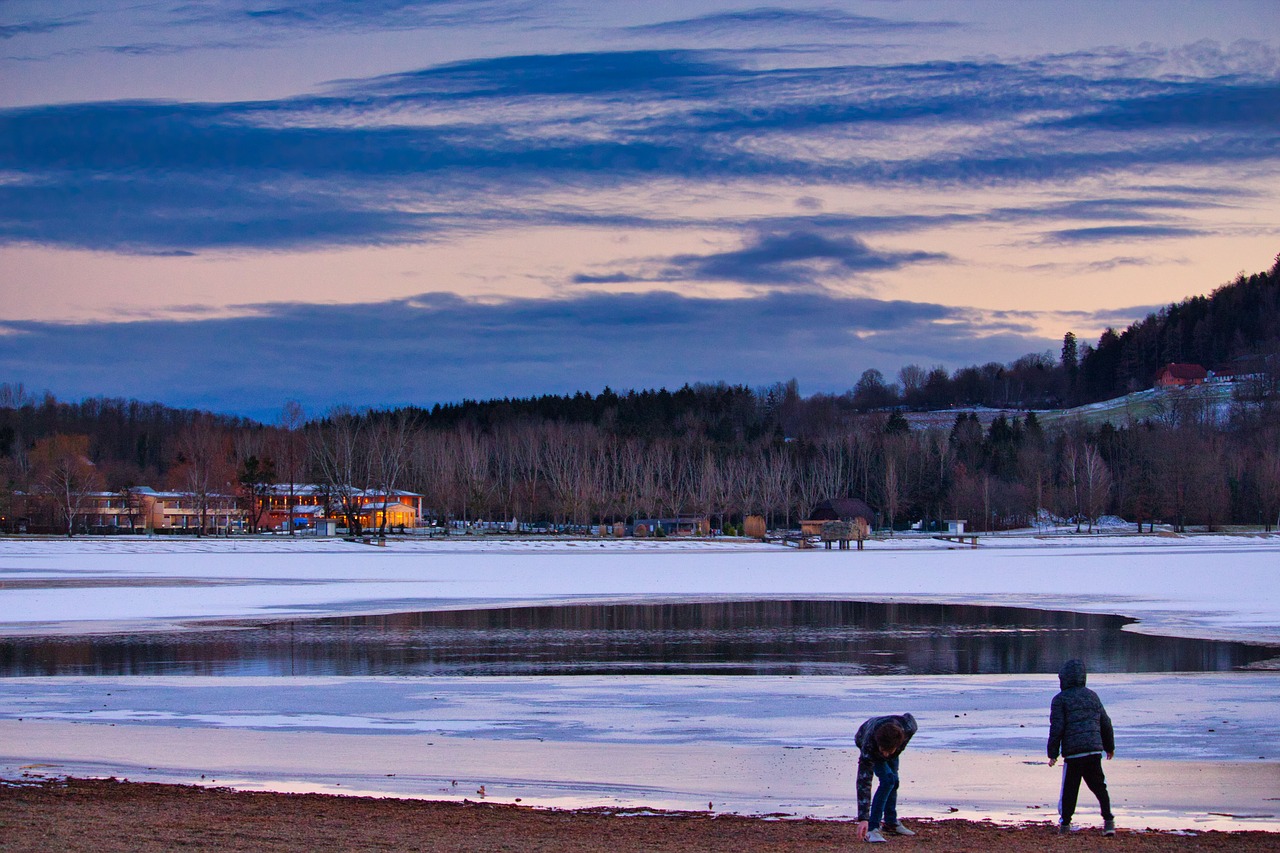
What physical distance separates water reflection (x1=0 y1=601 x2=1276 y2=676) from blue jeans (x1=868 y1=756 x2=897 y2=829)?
10691 millimetres

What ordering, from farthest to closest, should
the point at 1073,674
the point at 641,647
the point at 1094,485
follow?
1. the point at 1094,485
2. the point at 641,647
3. the point at 1073,674

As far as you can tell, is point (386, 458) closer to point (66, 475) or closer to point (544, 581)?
point (66, 475)

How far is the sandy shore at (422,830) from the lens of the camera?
30.6 ft

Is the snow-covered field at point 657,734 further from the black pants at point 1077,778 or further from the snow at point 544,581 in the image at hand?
the snow at point 544,581

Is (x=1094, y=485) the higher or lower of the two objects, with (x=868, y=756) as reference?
higher

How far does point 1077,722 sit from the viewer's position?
10.2 metres

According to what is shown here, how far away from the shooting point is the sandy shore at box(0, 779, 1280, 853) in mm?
9336

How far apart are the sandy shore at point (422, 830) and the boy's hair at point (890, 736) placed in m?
0.72

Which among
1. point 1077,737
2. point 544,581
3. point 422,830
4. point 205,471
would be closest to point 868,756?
point 1077,737

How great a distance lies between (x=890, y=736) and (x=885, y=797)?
23.9 inches

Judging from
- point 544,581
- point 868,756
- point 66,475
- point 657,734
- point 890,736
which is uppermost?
point 66,475

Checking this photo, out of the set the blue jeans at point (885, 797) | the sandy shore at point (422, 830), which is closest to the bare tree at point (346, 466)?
the sandy shore at point (422, 830)

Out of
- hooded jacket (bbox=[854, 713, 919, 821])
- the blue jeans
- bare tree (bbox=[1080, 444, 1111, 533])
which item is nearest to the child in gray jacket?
the blue jeans

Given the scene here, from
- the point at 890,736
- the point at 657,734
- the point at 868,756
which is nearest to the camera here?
→ the point at 890,736
